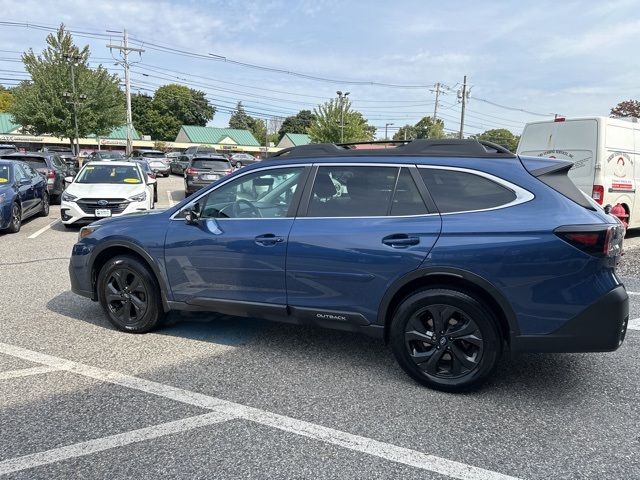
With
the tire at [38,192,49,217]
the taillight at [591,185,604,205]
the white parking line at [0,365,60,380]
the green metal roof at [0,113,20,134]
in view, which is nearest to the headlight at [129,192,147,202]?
the tire at [38,192,49,217]

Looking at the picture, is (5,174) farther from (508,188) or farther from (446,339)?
(508,188)

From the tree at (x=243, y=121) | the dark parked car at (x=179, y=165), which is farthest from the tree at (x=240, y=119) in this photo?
the dark parked car at (x=179, y=165)

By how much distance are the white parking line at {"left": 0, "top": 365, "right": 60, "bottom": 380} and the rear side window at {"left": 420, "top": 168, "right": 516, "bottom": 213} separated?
3.22 metres

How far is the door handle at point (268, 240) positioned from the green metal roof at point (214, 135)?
7590 centimetres

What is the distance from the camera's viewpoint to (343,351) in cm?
409

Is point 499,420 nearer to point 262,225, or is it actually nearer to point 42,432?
point 262,225

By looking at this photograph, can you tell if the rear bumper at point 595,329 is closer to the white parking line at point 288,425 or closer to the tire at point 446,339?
the tire at point 446,339

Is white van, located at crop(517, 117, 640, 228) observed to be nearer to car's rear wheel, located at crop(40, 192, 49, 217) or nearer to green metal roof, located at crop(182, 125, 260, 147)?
car's rear wheel, located at crop(40, 192, 49, 217)

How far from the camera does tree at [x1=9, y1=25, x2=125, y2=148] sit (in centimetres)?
3269

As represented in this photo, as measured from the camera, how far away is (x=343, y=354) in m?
4.03

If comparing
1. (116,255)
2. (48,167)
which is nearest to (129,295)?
(116,255)

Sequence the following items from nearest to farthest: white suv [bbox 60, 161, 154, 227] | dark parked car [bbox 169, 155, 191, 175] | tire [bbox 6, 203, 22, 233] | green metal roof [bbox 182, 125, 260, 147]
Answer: tire [bbox 6, 203, 22, 233] → white suv [bbox 60, 161, 154, 227] → dark parked car [bbox 169, 155, 191, 175] → green metal roof [bbox 182, 125, 260, 147]

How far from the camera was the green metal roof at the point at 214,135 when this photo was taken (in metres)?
76.2

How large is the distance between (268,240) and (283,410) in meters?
1.28
